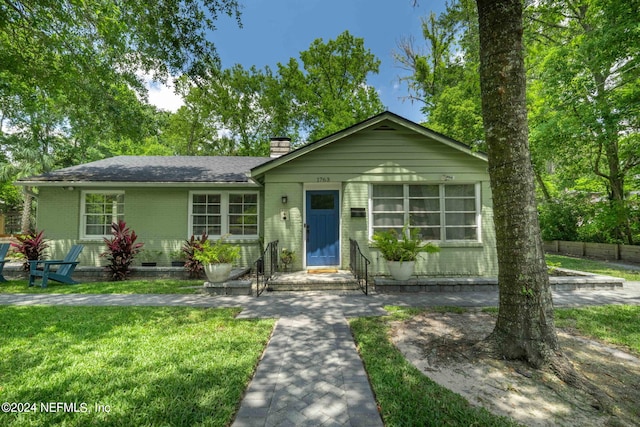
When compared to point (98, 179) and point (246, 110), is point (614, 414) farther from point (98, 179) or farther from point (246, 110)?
point (246, 110)

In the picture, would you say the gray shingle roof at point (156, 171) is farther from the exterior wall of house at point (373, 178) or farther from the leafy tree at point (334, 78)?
the leafy tree at point (334, 78)

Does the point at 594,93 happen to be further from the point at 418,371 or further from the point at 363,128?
the point at 418,371

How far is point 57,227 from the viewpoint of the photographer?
9438 mm

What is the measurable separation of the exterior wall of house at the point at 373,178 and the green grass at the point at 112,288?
107 inches

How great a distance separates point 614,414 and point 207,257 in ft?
21.6

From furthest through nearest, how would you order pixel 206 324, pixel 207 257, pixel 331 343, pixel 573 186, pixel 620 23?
pixel 573 186
pixel 620 23
pixel 207 257
pixel 206 324
pixel 331 343

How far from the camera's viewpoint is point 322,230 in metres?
8.49

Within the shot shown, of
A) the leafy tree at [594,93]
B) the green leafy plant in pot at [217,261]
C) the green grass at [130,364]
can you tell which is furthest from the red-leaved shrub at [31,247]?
the leafy tree at [594,93]

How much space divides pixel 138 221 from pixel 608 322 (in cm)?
1215

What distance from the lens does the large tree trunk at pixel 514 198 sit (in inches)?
121

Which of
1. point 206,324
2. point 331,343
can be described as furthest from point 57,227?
point 331,343

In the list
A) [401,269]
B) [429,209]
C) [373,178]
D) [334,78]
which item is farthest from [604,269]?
[334,78]

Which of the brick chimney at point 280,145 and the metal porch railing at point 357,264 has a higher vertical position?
the brick chimney at point 280,145

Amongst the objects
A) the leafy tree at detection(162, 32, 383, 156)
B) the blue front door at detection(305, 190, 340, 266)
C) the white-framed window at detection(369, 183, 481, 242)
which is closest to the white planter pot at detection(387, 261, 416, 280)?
the white-framed window at detection(369, 183, 481, 242)
